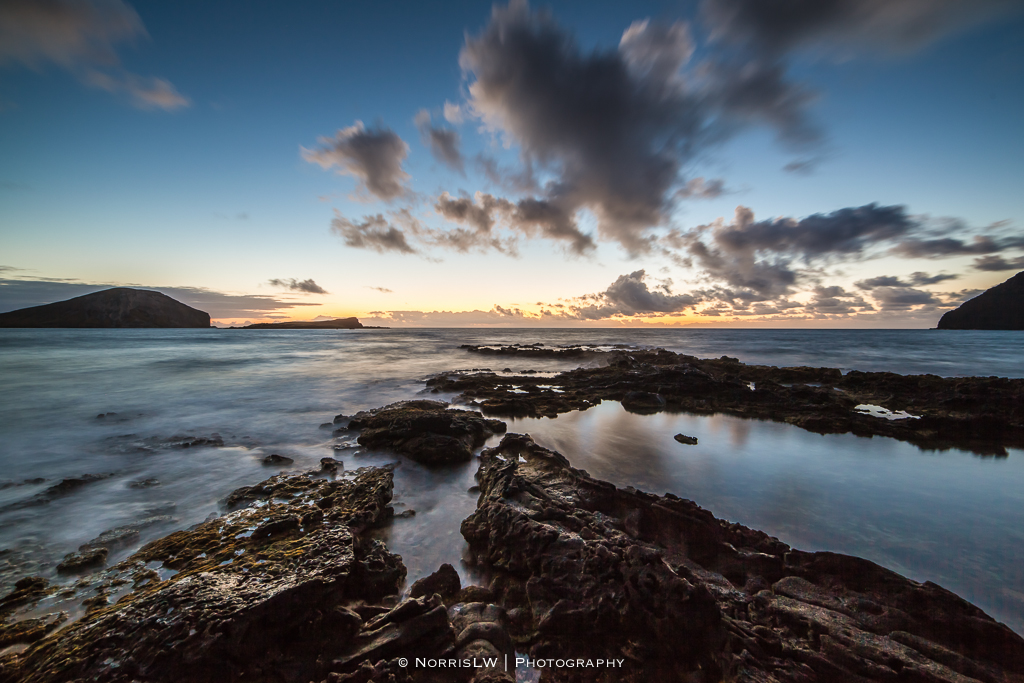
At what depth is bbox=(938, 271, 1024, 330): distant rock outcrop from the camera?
338ft

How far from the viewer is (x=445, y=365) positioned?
34.5 m

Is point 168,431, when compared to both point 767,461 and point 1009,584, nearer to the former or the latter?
point 767,461

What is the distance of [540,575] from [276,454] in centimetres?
839

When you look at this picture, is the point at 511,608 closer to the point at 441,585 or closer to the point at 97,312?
the point at 441,585

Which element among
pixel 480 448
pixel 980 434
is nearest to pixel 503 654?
pixel 480 448

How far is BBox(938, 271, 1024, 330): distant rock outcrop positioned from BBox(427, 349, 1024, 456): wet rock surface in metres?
151

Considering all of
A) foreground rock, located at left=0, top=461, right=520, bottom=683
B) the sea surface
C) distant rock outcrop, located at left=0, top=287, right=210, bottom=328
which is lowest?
the sea surface

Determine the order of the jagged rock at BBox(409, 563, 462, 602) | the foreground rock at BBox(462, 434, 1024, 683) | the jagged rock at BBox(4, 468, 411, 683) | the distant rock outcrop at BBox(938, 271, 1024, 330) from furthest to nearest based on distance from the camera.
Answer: the distant rock outcrop at BBox(938, 271, 1024, 330)
the jagged rock at BBox(409, 563, 462, 602)
the foreground rock at BBox(462, 434, 1024, 683)
the jagged rock at BBox(4, 468, 411, 683)

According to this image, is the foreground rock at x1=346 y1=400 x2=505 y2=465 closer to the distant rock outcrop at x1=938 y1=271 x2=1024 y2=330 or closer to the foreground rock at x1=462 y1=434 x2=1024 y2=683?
the foreground rock at x1=462 y1=434 x2=1024 y2=683

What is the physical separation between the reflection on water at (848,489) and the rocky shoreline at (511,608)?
1737 millimetres

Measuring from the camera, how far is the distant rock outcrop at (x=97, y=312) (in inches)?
4186

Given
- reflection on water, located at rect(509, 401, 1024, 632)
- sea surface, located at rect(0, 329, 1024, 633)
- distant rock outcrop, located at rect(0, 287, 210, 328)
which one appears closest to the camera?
reflection on water, located at rect(509, 401, 1024, 632)

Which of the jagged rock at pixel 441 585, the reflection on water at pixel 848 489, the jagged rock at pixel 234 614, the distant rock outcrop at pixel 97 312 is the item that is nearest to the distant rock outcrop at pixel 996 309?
the reflection on water at pixel 848 489

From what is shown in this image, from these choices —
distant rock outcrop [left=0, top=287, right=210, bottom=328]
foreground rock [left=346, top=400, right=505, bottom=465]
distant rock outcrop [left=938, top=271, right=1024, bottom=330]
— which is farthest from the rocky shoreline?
distant rock outcrop [left=938, top=271, right=1024, bottom=330]
